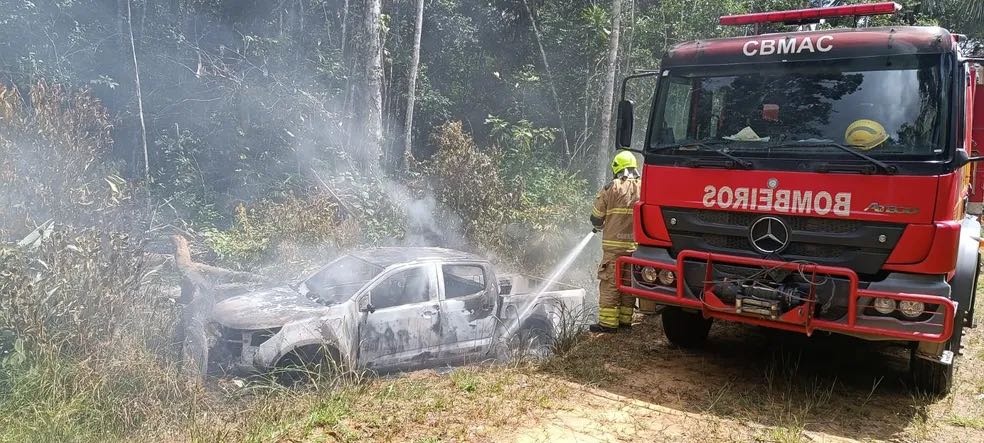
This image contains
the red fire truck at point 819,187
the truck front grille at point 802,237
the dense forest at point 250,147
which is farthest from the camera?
the dense forest at point 250,147

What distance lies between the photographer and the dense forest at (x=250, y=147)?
5250 millimetres

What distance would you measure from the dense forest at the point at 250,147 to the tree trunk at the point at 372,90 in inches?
1.7

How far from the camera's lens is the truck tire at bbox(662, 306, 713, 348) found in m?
5.49

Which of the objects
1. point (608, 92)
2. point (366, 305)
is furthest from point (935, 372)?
point (608, 92)

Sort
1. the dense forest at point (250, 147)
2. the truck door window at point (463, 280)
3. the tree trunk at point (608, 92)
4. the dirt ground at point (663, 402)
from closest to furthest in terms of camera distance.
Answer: the dirt ground at point (663, 402), the dense forest at point (250, 147), the truck door window at point (463, 280), the tree trunk at point (608, 92)

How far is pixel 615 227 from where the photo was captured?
5938 millimetres

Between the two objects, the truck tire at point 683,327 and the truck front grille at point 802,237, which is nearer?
the truck front grille at point 802,237

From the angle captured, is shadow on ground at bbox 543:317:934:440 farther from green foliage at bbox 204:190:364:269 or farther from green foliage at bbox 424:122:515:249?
green foliage at bbox 204:190:364:269

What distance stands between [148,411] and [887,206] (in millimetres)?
5253

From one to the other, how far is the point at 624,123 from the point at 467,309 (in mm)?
2752

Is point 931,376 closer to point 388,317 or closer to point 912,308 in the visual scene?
point 912,308

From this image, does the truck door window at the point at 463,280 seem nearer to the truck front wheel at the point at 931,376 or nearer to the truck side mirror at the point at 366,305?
the truck side mirror at the point at 366,305

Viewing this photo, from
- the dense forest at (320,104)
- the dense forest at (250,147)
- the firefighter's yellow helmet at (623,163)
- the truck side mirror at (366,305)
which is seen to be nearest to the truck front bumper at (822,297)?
the firefighter's yellow helmet at (623,163)

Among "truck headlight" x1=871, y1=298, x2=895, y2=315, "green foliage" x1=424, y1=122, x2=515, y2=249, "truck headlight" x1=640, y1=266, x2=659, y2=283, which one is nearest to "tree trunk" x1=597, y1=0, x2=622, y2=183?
"green foliage" x1=424, y1=122, x2=515, y2=249
